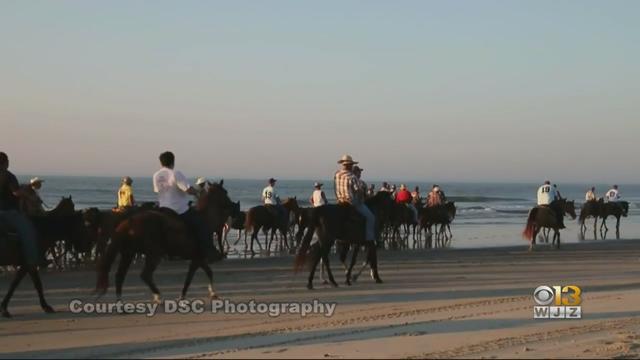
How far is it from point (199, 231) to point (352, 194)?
11.8 ft

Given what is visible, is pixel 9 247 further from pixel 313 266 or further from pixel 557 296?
pixel 557 296

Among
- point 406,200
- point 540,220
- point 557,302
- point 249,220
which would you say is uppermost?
point 406,200

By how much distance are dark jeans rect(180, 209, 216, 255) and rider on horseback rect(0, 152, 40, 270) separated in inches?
77.7

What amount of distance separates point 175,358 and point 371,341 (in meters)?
2.08

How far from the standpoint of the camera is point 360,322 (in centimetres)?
1066

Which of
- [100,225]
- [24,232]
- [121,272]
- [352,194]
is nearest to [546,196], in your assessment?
[352,194]

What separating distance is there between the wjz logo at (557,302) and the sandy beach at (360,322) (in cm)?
18

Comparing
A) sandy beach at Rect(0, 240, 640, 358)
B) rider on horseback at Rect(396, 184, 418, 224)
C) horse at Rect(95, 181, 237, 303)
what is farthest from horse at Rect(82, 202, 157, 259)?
rider on horseback at Rect(396, 184, 418, 224)

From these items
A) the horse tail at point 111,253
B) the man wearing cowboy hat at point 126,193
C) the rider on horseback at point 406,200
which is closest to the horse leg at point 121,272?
the horse tail at point 111,253

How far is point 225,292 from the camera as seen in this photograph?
14.1m

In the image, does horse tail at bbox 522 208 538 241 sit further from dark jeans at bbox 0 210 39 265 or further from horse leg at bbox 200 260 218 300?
dark jeans at bbox 0 210 39 265

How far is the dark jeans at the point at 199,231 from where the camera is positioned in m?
12.0

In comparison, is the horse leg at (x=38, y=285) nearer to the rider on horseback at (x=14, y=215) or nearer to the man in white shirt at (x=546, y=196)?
the rider on horseback at (x=14, y=215)

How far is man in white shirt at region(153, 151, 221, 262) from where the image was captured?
12016mm
